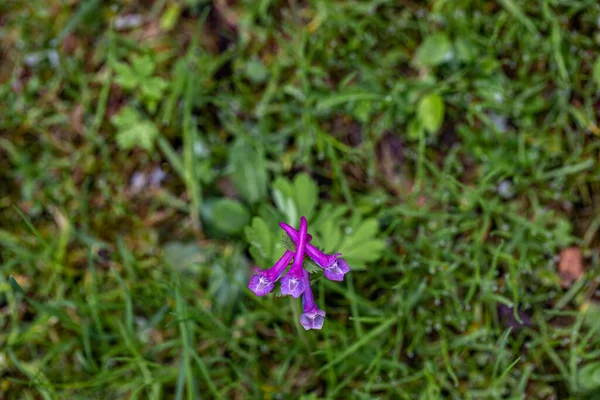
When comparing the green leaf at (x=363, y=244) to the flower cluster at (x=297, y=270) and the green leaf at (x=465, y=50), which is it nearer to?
the flower cluster at (x=297, y=270)

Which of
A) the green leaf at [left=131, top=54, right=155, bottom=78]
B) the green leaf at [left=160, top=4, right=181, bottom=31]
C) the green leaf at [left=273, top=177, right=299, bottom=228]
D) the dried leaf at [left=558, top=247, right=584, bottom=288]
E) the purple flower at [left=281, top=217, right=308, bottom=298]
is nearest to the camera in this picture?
the purple flower at [left=281, top=217, right=308, bottom=298]

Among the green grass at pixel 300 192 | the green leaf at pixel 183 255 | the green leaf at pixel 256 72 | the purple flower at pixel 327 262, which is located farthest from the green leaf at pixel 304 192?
the purple flower at pixel 327 262

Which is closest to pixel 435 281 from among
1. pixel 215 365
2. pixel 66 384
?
pixel 215 365

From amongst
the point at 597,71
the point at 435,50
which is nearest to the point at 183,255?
the point at 435,50

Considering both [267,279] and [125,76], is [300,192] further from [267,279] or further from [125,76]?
[125,76]

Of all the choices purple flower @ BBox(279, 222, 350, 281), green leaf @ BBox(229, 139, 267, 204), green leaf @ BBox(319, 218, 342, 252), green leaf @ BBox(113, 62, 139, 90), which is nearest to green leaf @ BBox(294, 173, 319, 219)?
green leaf @ BBox(319, 218, 342, 252)

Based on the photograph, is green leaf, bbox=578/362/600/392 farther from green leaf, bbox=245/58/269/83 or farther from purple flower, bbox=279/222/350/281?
green leaf, bbox=245/58/269/83
